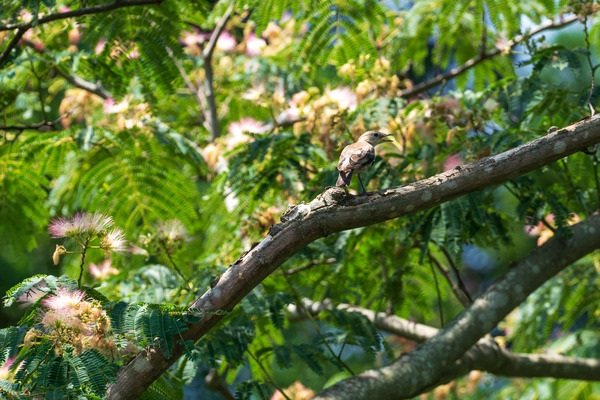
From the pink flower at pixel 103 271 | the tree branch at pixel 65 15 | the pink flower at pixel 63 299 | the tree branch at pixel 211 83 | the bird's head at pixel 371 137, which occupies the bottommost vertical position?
the pink flower at pixel 63 299

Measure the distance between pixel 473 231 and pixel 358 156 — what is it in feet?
3.81

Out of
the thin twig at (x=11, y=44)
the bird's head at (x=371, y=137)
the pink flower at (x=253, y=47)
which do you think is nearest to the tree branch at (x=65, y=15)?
the thin twig at (x=11, y=44)

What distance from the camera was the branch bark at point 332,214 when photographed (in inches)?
104

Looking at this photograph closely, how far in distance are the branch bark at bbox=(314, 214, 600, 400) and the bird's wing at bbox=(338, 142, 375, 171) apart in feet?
3.58

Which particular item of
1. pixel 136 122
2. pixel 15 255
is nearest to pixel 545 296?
pixel 136 122

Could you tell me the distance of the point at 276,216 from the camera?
4074mm

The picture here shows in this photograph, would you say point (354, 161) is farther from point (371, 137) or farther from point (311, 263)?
point (311, 263)

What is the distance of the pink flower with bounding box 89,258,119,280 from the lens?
4.51m

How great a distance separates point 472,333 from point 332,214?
1479mm

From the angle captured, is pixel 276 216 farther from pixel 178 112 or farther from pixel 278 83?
pixel 178 112

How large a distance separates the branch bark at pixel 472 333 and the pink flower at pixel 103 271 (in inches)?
75.0

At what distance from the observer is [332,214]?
8.87 feet

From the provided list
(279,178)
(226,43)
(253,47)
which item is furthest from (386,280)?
(226,43)

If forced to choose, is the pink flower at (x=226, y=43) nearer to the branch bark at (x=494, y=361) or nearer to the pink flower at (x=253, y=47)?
the pink flower at (x=253, y=47)
